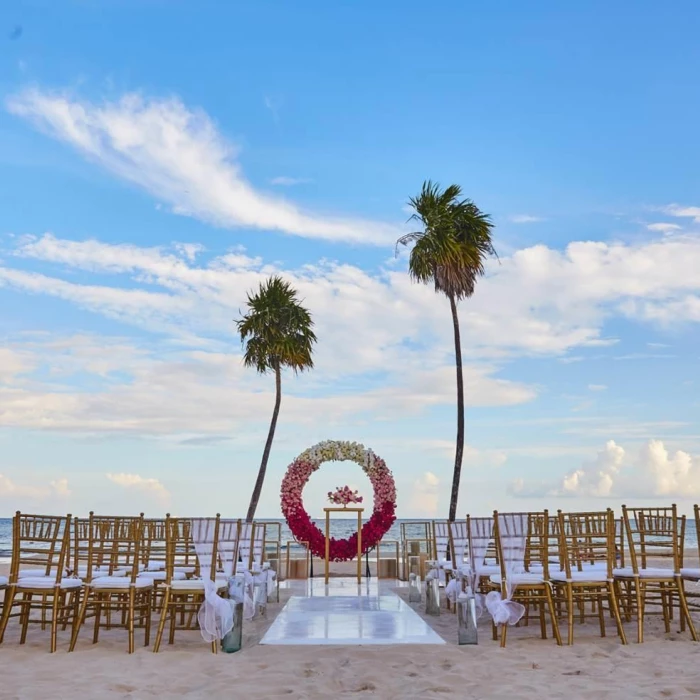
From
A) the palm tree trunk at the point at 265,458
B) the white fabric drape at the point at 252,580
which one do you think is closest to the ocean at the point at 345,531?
the palm tree trunk at the point at 265,458

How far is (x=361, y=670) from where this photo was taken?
570cm

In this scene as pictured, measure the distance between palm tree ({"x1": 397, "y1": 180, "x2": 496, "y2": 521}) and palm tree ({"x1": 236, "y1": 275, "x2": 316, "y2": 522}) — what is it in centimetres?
417

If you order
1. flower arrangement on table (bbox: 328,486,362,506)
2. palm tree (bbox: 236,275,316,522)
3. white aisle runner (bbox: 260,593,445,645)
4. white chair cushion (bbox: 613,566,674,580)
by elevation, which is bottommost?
white aisle runner (bbox: 260,593,445,645)

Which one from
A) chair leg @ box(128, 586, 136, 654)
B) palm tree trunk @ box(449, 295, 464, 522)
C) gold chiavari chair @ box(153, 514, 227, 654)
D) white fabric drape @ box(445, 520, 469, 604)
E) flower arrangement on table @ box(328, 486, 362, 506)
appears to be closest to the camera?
chair leg @ box(128, 586, 136, 654)

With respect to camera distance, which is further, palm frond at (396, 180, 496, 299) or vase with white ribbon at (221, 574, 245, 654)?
palm frond at (396, 180, 496, 299)

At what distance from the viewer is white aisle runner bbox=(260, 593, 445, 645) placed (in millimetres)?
6855

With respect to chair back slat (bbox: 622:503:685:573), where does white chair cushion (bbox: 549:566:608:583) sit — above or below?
below

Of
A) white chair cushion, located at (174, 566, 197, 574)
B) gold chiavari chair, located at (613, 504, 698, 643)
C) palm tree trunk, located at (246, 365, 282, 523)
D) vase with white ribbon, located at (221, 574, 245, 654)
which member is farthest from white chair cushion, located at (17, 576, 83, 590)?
palm tree trunk, located at (246, 365, 282, 523)

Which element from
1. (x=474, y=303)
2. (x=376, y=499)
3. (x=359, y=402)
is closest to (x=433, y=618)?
(x=376, y=499)

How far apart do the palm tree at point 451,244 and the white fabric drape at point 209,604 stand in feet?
30.2

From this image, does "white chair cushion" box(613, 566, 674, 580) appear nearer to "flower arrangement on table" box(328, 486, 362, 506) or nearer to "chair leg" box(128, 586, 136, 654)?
"chair leg" box(128, 586, 136, 654)

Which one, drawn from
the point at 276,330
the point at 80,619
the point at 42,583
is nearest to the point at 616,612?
the point at 80,619

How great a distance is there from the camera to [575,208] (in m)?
14.1

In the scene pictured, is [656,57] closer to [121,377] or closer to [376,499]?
[376,499]
